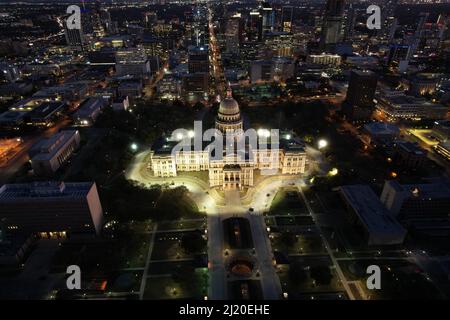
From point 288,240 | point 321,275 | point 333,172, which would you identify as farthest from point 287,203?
point 321,275

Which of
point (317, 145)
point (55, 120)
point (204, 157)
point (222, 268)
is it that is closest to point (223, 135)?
point (204, 157)

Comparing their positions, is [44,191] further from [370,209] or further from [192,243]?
[370,209]

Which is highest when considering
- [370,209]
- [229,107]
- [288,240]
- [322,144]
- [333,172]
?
[229,107]

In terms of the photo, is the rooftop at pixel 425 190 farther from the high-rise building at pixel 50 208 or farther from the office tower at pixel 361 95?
the high-rise building at pixel 50 208

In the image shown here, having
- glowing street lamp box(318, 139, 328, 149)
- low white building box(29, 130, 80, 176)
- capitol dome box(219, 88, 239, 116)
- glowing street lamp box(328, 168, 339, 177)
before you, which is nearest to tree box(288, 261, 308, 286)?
glowing street lamp box(328, 168, 339, 177)

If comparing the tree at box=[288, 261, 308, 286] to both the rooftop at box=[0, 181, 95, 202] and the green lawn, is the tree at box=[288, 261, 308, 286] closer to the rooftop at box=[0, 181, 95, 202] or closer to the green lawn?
the green lawn
